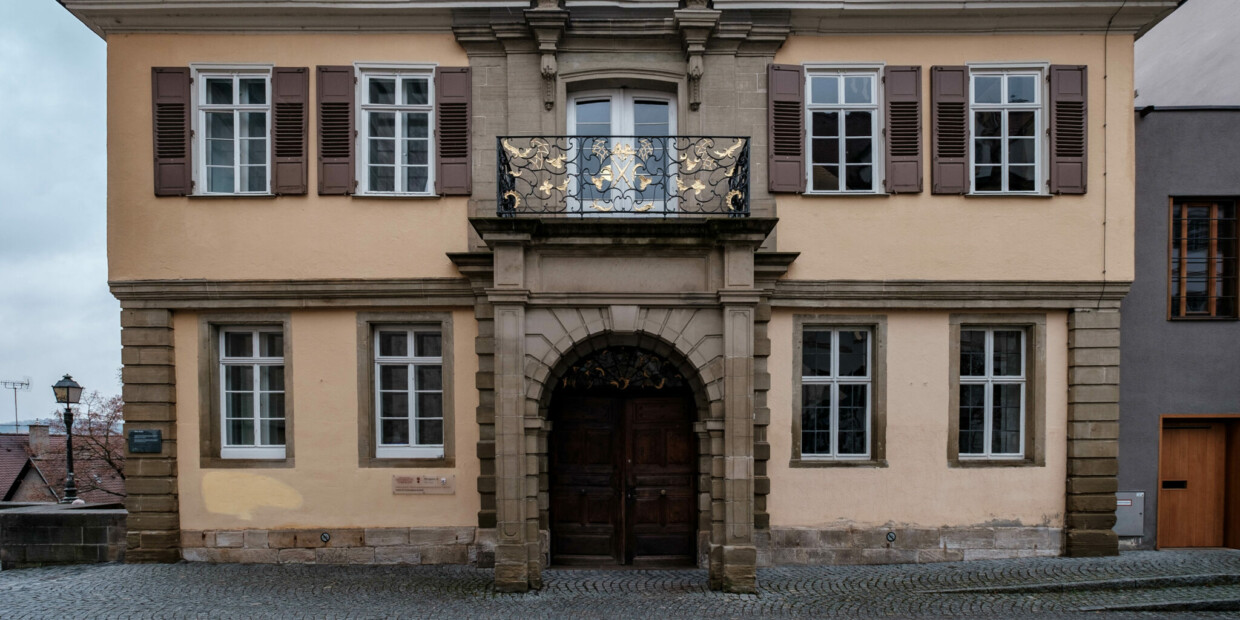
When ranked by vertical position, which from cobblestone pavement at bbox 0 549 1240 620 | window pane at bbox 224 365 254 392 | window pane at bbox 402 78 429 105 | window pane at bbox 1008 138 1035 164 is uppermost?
window pane at bbox 402 78 429 105

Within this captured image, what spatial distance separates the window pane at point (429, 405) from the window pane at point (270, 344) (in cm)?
187

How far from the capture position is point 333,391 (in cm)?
868

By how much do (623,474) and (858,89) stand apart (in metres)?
5.60

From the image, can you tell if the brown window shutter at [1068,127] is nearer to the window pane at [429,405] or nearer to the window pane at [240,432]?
the window pane at [429,405]

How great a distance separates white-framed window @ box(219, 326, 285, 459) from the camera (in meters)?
8.84

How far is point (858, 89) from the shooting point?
878 cm

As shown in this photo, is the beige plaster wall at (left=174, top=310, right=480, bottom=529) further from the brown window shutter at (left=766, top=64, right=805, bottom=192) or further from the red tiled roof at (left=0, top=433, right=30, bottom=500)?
the red tiled roof at (left=0, top=433, right=30, bottom=500)

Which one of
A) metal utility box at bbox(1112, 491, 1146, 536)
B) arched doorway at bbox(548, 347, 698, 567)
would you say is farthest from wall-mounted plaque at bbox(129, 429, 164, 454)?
metal utility box at bbox(1112, 491, 1146, 536)

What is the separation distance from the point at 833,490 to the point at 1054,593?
2.50 m

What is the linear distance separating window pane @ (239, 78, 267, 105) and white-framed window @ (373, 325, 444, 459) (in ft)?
10.7

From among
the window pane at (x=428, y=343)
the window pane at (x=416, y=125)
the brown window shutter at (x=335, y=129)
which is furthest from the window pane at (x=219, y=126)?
the window pane at (x=428, y=343)

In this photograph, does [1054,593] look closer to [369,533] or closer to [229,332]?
[369,533]

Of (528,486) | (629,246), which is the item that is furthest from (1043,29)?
(528,486)

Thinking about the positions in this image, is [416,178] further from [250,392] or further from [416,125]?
[250,392]
